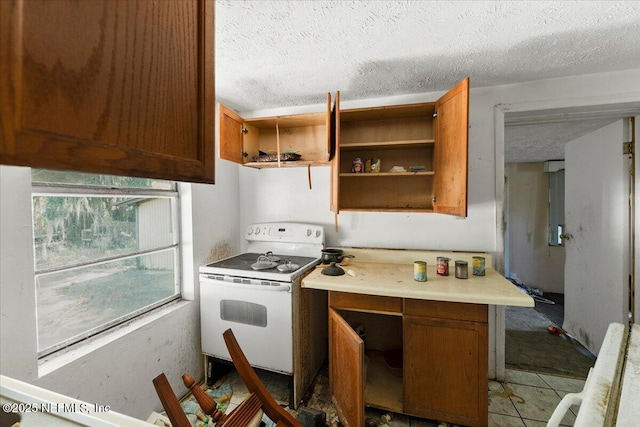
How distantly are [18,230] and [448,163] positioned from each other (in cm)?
222

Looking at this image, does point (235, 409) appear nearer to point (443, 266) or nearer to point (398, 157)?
point (443, 266)

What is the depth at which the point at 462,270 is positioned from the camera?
1.72m

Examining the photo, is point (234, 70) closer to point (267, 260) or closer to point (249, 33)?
point (249, 33)

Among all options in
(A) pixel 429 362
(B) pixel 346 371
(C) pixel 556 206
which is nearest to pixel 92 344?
(B) pixel 346 371

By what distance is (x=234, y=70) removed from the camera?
1722 mm

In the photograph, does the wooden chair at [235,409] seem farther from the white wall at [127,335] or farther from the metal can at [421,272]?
the metal can at [421,272]

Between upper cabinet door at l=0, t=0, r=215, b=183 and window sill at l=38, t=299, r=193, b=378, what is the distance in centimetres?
129

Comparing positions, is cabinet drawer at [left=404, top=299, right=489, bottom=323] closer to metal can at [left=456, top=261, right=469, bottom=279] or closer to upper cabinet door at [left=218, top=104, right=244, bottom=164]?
metal can at [left=456, top=261, right=469, bottom=279]

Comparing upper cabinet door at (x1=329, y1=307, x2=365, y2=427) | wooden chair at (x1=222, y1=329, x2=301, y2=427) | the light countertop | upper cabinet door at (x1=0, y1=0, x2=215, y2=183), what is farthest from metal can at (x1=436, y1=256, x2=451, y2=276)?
upper cabinet door at (x1=0, y1=0, x2=215, y2=183)

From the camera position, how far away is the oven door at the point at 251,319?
1740mm

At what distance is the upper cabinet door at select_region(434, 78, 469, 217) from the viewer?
1.49 metres

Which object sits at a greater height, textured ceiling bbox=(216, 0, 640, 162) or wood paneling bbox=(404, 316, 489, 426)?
textured ceiling bbox=(216, 0, 640, 162)

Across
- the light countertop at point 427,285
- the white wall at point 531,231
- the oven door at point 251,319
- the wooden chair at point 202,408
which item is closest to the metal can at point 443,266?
the light countertop at point 427,285

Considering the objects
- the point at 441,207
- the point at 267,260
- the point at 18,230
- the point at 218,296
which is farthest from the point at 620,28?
the point at 18,230
